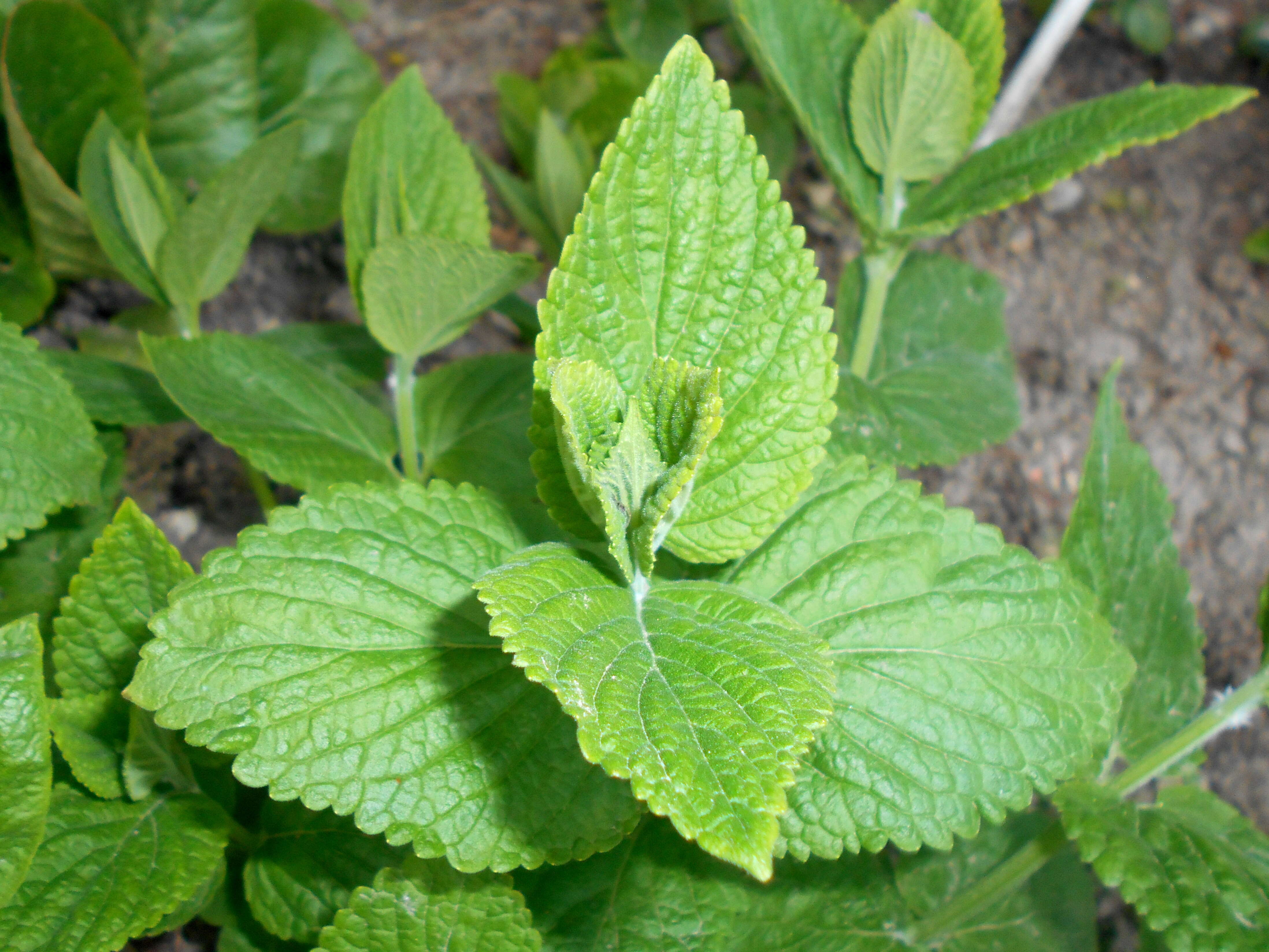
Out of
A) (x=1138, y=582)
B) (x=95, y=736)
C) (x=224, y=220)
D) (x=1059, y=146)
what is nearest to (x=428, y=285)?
(x=224, y=220)

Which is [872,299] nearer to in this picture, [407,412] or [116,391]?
[407,412]

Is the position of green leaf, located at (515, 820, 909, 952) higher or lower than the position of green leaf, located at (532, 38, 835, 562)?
lower

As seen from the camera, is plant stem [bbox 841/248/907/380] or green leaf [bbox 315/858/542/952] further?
plant stem [bbox 841/248/907/380]

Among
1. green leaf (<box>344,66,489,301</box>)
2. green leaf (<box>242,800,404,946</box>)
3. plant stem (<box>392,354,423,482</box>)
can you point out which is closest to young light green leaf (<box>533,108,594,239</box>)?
green leaf (<box>344,66,489,301</box>)

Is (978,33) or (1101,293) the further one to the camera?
(1101,293)

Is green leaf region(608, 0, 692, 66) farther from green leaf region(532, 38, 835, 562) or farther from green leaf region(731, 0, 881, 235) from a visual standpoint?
green leaf region(532, 38, 835, 562)

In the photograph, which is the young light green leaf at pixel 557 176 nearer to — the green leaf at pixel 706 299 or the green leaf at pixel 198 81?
the green leaf at pixel 198 81
